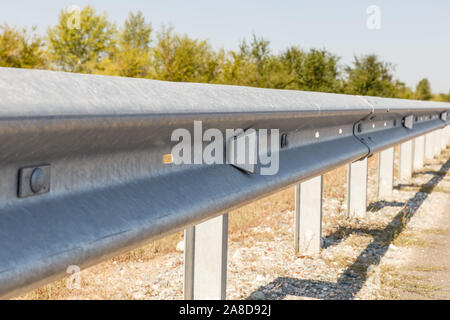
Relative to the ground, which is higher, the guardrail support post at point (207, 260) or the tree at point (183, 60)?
the tree at point (183, 60)

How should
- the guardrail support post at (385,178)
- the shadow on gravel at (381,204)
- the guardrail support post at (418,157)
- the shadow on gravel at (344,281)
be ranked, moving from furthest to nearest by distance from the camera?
the guardrail support post at (418,157)
the guardrail support post at (385,178)
the shadow on gravel at (381,204)
the shadow on gravel at (344,281)

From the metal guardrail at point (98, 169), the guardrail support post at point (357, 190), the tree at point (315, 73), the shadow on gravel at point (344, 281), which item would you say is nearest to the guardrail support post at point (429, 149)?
the guardrail support post at point (357, 190)

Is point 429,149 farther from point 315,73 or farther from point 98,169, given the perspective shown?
point 315,73

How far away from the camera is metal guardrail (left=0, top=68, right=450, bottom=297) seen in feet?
2.75

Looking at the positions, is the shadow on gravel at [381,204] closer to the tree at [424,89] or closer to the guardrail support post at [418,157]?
the guardrail support post at [418,157]

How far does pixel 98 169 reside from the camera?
3.55ft

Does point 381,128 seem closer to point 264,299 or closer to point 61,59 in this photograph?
point 264,299

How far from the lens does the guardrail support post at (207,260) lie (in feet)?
7.29

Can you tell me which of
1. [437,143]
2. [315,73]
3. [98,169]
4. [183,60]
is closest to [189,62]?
[183,60]

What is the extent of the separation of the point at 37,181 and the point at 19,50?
3865 cm

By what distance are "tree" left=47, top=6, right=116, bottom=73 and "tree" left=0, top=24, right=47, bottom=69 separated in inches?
451

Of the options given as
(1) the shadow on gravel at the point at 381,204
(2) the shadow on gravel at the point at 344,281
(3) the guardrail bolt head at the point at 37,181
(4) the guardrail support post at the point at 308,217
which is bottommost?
(2) the shadow on gravel at the point at 344,281

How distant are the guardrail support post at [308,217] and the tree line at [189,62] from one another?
110 feet
